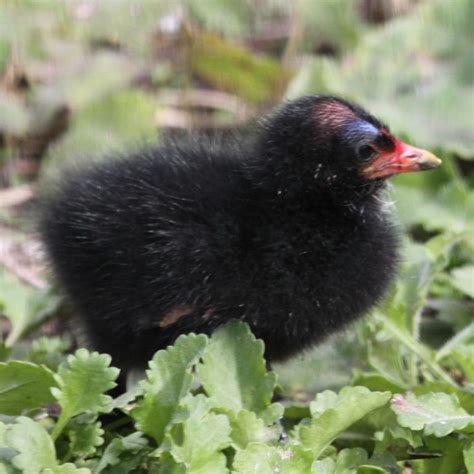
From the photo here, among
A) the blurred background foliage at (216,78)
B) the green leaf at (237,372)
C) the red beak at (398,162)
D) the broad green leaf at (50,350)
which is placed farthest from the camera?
the blurred background foliage at (216,78)

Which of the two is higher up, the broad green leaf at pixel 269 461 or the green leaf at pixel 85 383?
the green leaf at pixel 85 383

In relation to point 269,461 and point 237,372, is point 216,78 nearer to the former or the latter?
point 237,372

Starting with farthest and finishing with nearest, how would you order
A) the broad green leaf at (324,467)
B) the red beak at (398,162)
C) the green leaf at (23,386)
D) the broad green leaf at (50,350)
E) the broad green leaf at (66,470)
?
the broad green leaf at (50,350) → the red beak at (398,162) → the green leaf at (23,386) → the broad green leaf at (324,467) → the broad green leaf at (66,470)

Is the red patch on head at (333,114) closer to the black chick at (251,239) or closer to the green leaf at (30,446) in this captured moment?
the black chick at (251,239)

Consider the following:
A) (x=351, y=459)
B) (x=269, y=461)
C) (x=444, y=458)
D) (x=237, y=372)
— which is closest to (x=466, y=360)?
(x=444, y=458)

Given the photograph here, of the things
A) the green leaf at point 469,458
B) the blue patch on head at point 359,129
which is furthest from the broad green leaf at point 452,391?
the blue patch on head at point 359,129

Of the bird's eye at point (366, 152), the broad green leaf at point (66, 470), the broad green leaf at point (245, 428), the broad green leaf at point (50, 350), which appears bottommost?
the broad green leaf at point (50, 350)
